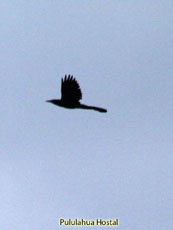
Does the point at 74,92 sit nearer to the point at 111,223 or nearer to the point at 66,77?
the point at 66,77

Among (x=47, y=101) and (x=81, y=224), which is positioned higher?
(x=47, y=101)

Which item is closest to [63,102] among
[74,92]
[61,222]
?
[74,92]

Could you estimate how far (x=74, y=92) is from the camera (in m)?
32.0

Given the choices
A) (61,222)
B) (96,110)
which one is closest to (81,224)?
(61,222)

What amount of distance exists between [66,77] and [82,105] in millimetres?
1659

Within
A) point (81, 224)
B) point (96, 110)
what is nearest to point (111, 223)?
point (81, 224)

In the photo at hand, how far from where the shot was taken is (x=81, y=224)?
113ft

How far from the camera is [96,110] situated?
33188mm

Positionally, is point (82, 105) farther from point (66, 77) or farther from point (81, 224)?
point (81, 224)

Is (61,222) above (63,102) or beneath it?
beneath

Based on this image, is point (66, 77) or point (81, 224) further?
point (81, 224)

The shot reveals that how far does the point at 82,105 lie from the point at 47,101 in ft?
5.63

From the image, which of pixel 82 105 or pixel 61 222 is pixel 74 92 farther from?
pixel 61 222

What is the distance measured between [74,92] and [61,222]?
7082 millimetres
